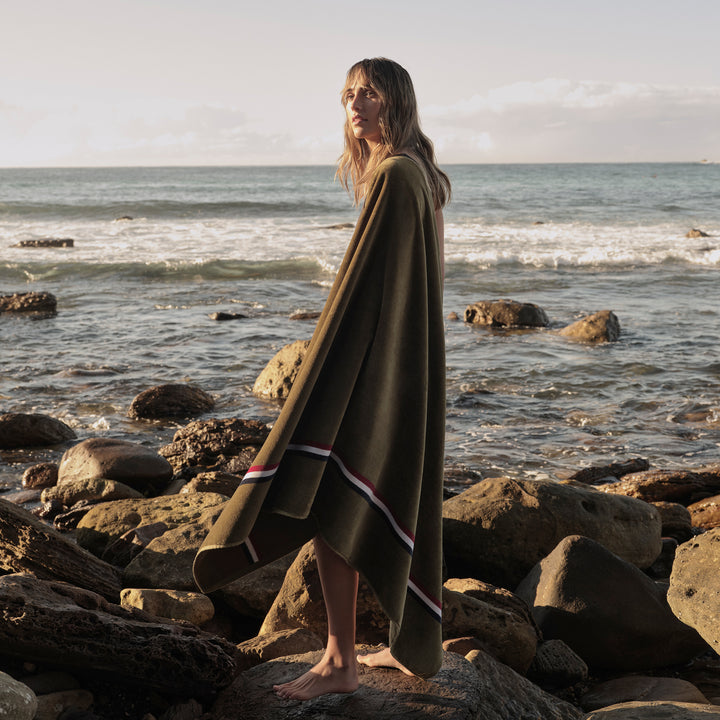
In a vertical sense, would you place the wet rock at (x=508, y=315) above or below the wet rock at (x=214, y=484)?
above

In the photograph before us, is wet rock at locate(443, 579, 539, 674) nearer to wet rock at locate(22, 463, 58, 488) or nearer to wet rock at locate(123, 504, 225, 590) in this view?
wet rock at locate(123, 504, 225, 590)

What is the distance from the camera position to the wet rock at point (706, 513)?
625 centimetres

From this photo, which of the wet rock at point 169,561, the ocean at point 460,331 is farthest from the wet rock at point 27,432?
the wet rock at point 169,561

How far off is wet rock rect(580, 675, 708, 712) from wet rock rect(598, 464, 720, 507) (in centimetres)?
275

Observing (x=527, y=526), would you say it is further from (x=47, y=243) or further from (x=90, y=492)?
→ (x=47, y=243)

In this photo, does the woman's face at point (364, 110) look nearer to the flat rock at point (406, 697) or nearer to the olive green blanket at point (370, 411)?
the olive green blanket at point (370, 411)

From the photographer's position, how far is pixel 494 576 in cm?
509

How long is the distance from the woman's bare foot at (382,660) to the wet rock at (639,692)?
1185 mm

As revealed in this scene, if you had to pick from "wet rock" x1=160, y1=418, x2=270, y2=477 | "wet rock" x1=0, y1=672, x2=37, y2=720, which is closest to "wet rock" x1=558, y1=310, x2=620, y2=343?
"wet rock" x1=160, y1=418, x2=270, y2=477

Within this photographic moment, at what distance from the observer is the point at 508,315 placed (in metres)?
13.6

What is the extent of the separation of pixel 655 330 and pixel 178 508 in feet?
32.0

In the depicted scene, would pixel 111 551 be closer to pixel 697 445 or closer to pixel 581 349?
pixel 697 445

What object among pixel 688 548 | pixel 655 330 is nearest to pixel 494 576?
pixel 688 548

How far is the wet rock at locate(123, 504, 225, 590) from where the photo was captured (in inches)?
178
